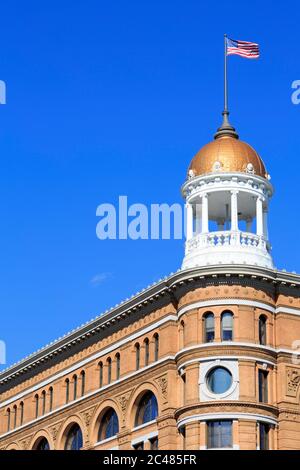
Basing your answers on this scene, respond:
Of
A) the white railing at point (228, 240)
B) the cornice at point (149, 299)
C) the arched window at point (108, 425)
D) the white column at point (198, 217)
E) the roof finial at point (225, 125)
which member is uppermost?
the roof finial at point (225, 125)

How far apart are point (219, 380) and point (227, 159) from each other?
1467cm

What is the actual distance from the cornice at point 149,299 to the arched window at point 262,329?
7.26ft

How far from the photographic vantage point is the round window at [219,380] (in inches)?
2813

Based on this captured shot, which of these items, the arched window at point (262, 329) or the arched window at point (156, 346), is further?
the arched window at point (156, 346)

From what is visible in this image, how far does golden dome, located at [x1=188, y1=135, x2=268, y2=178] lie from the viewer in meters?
76.6

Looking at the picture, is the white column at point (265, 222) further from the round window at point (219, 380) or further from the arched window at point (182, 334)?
the round window at point (219, 380)

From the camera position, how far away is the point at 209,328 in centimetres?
7338

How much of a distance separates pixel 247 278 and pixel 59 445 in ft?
78.7

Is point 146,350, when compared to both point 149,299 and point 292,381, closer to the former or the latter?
point 149,299

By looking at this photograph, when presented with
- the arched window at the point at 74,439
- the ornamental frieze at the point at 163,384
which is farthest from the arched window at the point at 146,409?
the arched window at the point at 74,439

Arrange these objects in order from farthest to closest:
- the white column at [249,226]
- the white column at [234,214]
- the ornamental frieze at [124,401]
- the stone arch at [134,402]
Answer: the white column at [249,226]
the ornamental frieze at [124,401]
the stone arch at [134,402]
the white column at [234,214]
